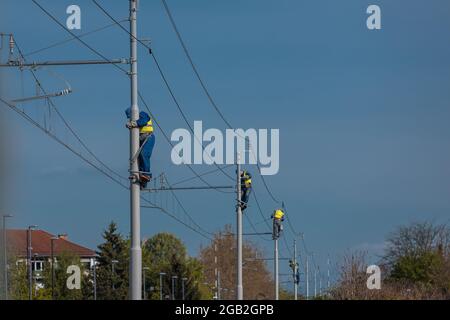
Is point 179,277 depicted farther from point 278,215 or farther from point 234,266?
point 278,215

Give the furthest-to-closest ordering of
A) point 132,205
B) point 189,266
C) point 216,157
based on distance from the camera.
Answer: point 189,266 < point 216,157 < point 132,205

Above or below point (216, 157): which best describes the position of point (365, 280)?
below

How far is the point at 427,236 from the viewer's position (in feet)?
269

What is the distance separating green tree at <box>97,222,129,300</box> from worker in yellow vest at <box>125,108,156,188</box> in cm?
5276

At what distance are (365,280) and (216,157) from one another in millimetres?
16842

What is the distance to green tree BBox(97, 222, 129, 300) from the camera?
82875 mm

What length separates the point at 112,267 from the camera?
84250 millimetres

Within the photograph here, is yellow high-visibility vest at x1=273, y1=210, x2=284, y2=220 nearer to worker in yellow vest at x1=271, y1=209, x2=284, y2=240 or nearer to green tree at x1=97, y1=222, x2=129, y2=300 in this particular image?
worker in yellow vest at x1=271, y1=209, x2=284, y2=240

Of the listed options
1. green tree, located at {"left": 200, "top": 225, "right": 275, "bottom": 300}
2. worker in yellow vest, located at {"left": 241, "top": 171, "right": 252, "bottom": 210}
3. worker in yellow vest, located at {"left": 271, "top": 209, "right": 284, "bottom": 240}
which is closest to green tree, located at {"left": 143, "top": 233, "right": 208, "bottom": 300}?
green tree, located at {"left": 200, "top": 225, "right": 275, "bottom": 300}

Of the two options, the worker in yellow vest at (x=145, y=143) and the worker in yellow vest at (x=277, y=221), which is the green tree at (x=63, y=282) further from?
the worker in yellow vest at (x=145, y=143)

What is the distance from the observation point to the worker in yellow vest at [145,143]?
26094mm

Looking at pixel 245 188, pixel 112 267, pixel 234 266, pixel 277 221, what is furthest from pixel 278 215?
pixel 234 266
